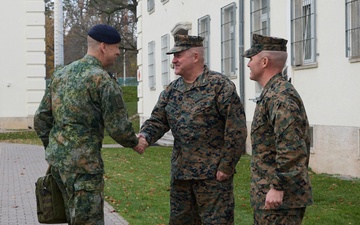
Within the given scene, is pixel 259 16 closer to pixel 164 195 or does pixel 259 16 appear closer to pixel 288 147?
pixel 164 195

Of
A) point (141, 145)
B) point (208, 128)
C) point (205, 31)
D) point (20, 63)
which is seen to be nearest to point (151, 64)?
point (205, 31)

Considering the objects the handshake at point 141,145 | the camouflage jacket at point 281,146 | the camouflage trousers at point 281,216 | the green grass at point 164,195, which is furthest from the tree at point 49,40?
the camouflage trousers at point 281,216

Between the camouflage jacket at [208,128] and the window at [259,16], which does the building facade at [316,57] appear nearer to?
the window at [259,16]

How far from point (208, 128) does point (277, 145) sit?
1.40m

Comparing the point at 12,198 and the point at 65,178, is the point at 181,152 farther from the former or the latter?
the point at 12,198

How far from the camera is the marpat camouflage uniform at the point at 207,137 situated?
22.2 feet

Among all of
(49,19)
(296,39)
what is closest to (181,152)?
(296,39)

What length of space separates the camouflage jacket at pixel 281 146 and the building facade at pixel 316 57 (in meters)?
8.27

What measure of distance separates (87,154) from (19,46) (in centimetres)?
3070

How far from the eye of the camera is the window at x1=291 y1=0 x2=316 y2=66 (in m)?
15.5

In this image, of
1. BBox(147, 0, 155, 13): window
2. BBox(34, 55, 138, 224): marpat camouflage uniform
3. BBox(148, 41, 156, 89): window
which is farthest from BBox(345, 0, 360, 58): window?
BBox(147, 0, 155, 13): window

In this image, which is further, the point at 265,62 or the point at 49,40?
the point at 49,40

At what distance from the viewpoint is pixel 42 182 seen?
6789mm

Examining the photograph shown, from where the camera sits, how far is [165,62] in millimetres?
28062
